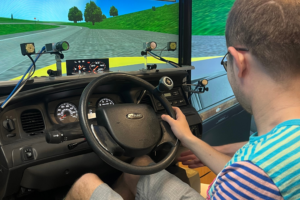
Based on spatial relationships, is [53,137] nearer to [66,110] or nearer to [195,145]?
[66,110]

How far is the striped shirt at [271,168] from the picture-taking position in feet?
1.90

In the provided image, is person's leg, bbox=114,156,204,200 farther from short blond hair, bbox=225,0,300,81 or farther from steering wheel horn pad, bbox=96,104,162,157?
short blond hair, bbox=225,0,300,81

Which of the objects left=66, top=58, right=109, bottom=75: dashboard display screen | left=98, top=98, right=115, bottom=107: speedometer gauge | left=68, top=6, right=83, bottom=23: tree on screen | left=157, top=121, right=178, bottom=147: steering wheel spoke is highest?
left=68, top=6, right=83, bottom=23: tree on screen

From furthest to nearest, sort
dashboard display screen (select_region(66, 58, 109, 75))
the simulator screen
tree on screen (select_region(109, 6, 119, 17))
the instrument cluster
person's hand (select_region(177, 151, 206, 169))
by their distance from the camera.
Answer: the simulator screen → tree on screen (select_region(109, 6, 119, 17)) → dashboard display screen (select_region(66, 58, 109, 75)) → person's hand (select_region(177, 151, 206, 169)) → the instrument cluster

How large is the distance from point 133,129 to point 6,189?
686 mm

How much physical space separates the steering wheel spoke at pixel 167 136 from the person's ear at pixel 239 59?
0.48 metres

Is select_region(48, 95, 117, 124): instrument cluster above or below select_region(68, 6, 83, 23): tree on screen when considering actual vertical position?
below

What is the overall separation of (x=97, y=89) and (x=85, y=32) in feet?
2.45

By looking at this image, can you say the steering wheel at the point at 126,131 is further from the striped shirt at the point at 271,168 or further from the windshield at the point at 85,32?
the windshield at the point at 85,32

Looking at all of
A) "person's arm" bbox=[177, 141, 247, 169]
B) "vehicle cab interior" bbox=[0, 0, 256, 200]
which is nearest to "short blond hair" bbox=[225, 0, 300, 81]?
"vehicle cab interior" bbox=[0, 0, 256, 200]

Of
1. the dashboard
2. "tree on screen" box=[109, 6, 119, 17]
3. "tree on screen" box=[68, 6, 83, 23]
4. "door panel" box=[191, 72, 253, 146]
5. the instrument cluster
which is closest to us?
the dashboard

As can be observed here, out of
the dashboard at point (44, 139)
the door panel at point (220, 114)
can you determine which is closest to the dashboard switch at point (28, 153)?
the dashboard at point (44, 139)

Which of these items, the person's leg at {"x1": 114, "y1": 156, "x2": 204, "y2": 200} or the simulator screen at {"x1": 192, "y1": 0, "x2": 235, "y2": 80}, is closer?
the person's leg at {"x1": 114, "y1": 156, "x2": 204, "y2": 200}

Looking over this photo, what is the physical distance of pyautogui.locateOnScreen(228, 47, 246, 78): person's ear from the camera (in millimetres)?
758
